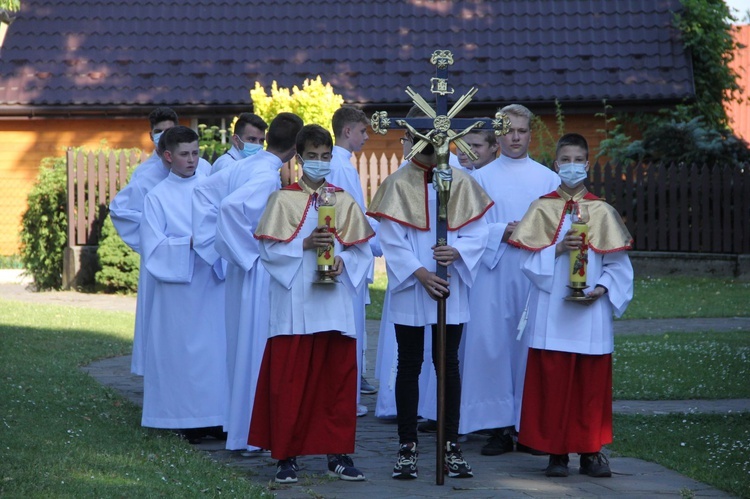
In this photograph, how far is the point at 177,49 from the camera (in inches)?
872

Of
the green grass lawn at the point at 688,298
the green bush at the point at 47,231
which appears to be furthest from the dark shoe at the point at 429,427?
the green bush at the point at 47,231

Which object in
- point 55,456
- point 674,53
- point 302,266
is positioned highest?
point 674,53

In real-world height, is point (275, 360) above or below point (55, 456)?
above

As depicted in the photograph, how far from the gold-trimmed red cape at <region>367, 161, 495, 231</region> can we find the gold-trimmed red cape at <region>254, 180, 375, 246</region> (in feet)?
0.37

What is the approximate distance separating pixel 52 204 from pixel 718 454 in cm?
1268

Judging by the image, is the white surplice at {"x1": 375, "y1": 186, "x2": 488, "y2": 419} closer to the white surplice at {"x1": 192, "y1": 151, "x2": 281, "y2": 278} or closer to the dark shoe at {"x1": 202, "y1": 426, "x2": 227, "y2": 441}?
the white surplice at {"x1": 192, "y1": 151, "x2": 281, "y2": 278}

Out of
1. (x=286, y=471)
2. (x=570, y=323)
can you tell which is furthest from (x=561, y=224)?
(x=286, y=471)

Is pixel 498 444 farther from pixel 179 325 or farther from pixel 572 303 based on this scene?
pixel 179 325

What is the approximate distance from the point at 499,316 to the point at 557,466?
4.19ft

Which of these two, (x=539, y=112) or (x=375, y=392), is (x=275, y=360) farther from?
(x=539, y=112)

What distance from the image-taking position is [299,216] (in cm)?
652

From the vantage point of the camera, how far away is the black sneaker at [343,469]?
642 cm

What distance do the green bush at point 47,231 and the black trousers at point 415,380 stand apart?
38.4 ft

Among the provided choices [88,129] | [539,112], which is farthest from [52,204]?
[539,112]
